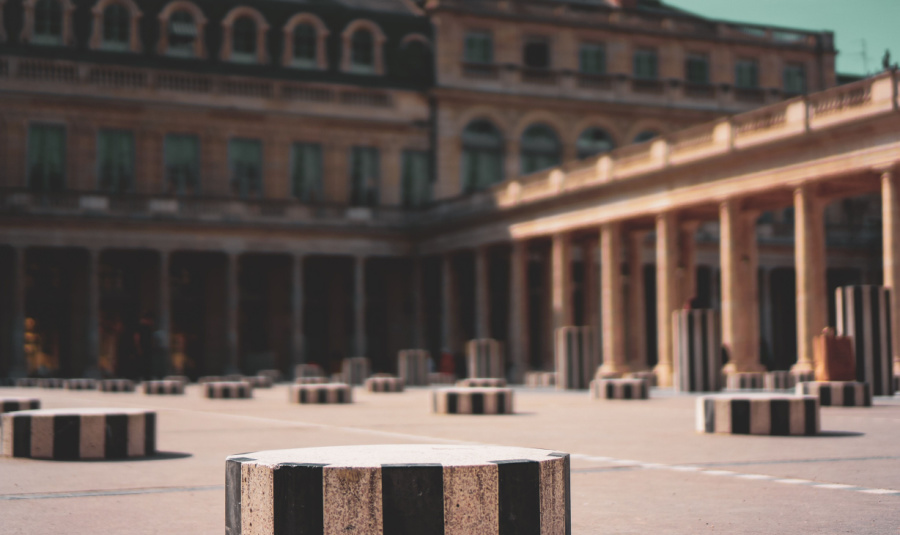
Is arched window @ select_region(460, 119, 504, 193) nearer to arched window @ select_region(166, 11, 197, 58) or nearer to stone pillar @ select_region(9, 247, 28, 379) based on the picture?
arched window @ select_region(166, 11, 197, 58)

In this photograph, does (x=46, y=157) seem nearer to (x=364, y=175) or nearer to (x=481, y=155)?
(x=364, y=175)

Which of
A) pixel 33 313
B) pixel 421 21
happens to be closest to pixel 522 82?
pixel 421 21

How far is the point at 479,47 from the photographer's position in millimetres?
61156

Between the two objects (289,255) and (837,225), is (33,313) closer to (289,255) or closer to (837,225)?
(289,255)

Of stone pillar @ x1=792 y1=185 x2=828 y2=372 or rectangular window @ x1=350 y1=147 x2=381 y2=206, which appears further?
rectangular window @ x1=350 y1=147 x2=381 y2=206

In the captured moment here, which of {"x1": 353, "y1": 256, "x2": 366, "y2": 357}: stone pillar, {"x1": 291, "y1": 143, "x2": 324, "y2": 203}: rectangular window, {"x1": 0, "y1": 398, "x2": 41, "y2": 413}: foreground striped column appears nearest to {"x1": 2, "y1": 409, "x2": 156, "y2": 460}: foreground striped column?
{"x1": 0, "y1": 398, "x2": 41, "y2": 413}: foreground striped column

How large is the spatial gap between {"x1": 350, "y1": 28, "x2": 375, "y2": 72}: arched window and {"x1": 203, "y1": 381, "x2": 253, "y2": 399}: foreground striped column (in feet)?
109

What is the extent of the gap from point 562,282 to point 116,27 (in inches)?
983

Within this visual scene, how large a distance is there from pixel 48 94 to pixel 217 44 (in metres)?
8.61

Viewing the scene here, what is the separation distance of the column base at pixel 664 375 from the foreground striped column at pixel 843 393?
17.7 m

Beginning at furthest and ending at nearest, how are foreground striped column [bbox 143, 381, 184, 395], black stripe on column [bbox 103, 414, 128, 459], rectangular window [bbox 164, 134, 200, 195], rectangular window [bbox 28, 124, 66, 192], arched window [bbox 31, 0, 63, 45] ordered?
1. rectangular window [bbox 164, 134, 200, 195]
2. arched window [bbox 31, 0, 63, 45]
3. rectangular window [bbox 28, 124, 66, 192]
4. foreground striped column [bbox 143, 381, 184, 395]
5. black stripe on column [bbox 103, 414, 128, 459]

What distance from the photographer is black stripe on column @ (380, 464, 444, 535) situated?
16.5 ft

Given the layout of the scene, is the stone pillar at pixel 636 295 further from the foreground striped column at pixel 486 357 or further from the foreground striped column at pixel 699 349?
the foreground striped column at pixel 699 349

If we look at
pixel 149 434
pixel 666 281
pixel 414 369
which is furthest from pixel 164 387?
pixel 149 434
